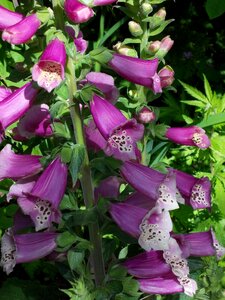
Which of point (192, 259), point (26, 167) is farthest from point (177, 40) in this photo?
point (26, 167)

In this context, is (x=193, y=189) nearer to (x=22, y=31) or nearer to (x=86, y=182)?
(x=86, y=182)

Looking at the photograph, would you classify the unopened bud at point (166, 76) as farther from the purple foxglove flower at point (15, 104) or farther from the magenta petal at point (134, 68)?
the purple foxglove flower at point (15, 104)

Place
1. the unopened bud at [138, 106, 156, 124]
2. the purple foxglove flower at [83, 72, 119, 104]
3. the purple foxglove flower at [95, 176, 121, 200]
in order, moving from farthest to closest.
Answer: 1. the unopened bud at [138, 106, 156, 124]
2. the purple foxglove flower at [95, 176, 121, 200]
3. the purple foxglove flower at [83, 72, 119, 104]

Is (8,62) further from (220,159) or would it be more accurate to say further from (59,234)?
(59,234)

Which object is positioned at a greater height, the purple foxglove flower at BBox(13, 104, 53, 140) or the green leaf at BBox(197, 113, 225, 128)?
the purple foxglove flower at BBox(13, 104, 53, 140)

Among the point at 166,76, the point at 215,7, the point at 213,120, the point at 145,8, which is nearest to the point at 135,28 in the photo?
the point at 145,8

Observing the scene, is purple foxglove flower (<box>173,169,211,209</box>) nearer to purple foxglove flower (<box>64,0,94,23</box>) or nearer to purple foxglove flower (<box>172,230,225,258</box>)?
purple foxglove flower (<box>172,230,225,258</box>)

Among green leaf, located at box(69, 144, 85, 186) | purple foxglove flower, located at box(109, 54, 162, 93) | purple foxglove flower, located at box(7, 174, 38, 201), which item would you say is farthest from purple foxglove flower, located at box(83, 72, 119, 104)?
purple foxglove flower, located at box(7, 174, 38, 201)
